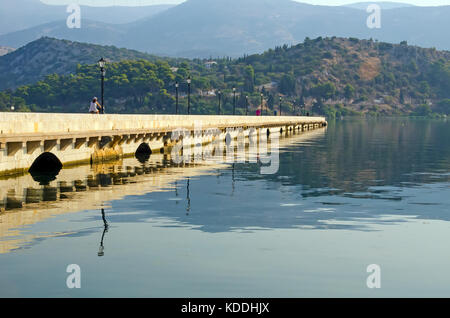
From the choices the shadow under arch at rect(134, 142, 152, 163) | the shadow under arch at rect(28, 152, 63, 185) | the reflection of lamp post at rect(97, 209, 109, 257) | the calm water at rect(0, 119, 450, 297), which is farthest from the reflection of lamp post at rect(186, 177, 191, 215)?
the shadow under arch at rect(134, 142, 152, 163)

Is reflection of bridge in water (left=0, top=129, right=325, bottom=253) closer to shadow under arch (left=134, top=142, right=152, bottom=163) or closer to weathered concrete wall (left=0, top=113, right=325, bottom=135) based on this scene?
weathered concrete wall (left=0, top=113, right=325, bottom=135)

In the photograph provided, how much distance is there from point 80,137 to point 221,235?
740 inches

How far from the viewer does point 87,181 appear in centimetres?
3122

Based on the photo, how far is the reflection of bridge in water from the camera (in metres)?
21.5

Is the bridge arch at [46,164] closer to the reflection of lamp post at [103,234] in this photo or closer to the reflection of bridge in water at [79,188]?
the reflection of bridge in water at [79,188]

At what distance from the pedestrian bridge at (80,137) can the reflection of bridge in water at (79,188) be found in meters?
0.83

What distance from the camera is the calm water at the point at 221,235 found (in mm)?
14289

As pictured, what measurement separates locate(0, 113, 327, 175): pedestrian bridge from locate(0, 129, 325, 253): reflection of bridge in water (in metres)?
0.83

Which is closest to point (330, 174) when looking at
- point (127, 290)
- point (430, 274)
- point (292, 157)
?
point (292, 157)

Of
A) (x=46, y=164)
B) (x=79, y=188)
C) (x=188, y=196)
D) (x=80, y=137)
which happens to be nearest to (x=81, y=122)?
(x=80, y=137)

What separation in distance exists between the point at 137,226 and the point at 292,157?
32.6m

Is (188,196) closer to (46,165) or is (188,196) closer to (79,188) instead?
(79,188)

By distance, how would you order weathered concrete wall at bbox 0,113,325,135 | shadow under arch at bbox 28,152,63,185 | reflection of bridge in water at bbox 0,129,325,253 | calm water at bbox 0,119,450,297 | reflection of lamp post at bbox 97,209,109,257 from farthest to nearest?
1. shadow under arch at bbox 28,152,63,185
2. weathered concrete wall at bbox 0,113,325,135
3. reflection of bridge in water at bbox 0,129,325,253
4. reflection of lamp post at bbox 97,209,109,257
5. calm water at bbox 0,119,450,297
